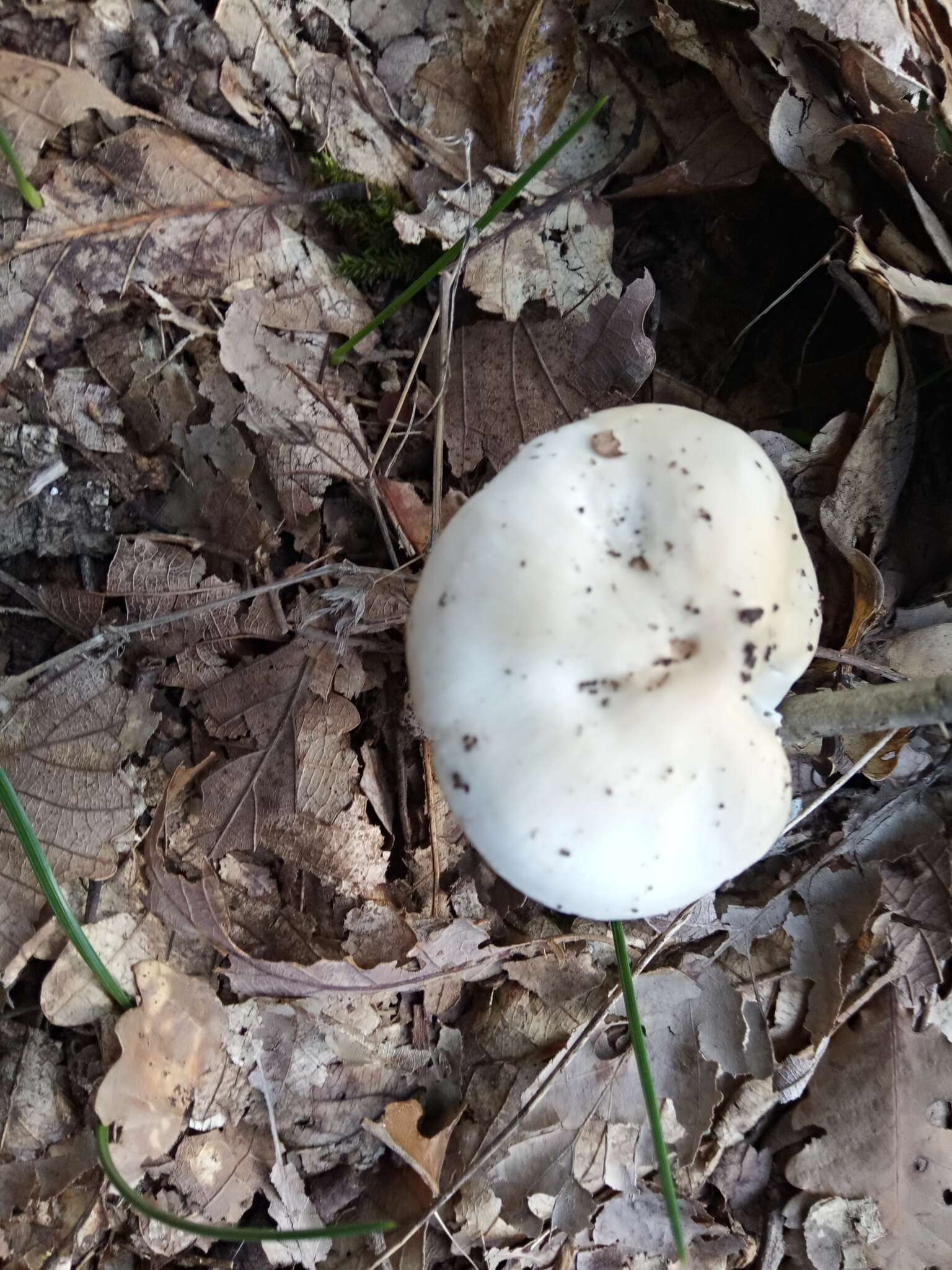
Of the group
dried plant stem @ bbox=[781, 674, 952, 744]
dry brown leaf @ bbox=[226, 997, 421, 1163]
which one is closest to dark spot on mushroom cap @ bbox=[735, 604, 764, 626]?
dried plant stem @ bbox=[781, 674, 952, 744]

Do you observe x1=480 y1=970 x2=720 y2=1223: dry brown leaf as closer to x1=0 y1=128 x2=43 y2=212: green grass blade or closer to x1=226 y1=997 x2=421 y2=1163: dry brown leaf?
x1=226 y1=997 x2=421 y2=1163: dry brown leaf

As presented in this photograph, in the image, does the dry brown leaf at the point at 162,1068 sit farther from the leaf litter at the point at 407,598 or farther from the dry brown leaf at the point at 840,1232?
the dry brown leaf at the point at 840,1232

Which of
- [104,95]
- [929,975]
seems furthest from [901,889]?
[104,95]

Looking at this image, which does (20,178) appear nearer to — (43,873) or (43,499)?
(43,499)

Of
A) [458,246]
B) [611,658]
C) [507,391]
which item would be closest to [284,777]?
[611,658]

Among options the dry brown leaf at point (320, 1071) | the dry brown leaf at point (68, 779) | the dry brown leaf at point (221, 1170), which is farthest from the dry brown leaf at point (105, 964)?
the dry brown leaf at point (221, 1170)
